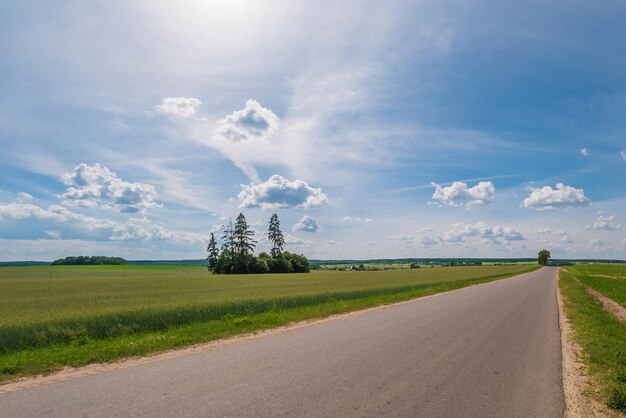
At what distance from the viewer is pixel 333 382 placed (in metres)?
7.65

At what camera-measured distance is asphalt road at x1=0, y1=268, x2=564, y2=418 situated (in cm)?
634

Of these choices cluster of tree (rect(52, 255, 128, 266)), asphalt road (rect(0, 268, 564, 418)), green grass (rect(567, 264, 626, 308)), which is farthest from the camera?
cluster of tree (rect(52, 255, 128, 266))

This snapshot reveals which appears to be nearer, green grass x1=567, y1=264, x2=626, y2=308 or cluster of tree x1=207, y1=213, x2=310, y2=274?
green grass x1=567, y1=264, x2=626, y2=308

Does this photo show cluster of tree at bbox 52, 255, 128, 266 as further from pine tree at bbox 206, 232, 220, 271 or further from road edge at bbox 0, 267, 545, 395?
road edge at bbox 0, 267, 545, 395

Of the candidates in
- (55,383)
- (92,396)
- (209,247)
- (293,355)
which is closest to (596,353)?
(293,355)

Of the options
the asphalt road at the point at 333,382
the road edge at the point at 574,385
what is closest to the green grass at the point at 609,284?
the road edge at the point at 574,385

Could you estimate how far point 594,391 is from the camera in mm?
7816

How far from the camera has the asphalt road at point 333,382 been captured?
6344mm

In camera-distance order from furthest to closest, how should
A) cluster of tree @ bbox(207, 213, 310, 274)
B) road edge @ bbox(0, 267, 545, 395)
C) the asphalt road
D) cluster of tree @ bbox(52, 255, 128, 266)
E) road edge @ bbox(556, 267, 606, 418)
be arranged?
cluster of tree @ bbox(52, 255, 128, 266) → cluster of tree @ bbox(207, 213, 310, 274) → road edge @ bbox(0, 267, 545, 395) → road edge @ bbox(556, 267, 606, 418) → the asphalt road

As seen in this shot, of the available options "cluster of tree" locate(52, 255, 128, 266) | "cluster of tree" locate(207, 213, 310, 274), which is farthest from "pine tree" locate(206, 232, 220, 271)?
"cluster of tree" locate(52, 255, 128, 266)

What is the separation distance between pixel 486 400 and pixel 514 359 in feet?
12.5

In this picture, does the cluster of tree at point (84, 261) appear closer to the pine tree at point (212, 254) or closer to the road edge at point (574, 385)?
the pine tree at point (212, 254)

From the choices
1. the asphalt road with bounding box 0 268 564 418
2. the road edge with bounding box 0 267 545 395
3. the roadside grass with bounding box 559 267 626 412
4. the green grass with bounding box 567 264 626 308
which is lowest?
the green grass with bounding box 567 264 626 308

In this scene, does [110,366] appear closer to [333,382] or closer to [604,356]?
[333,382]
